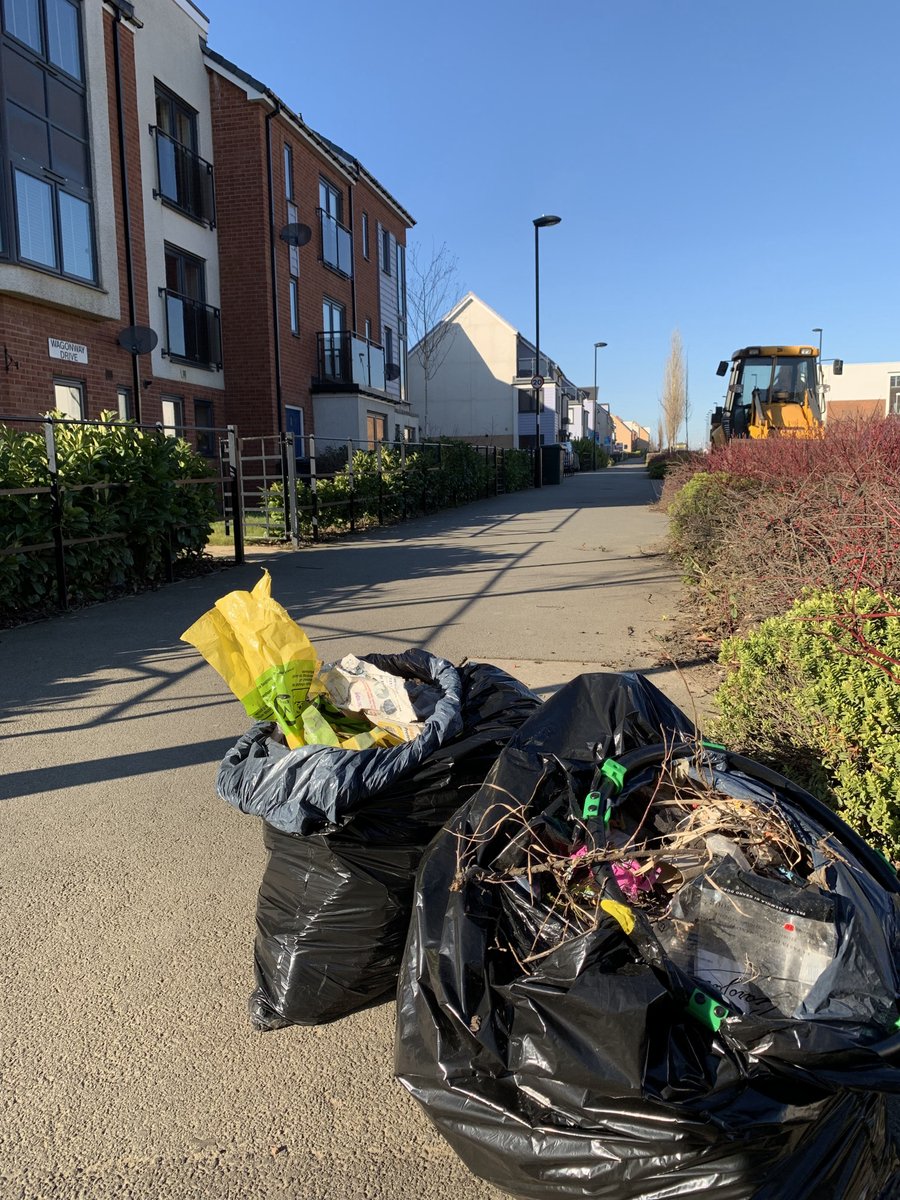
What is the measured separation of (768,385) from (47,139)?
1487 cm

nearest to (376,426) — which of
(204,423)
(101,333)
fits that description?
(204,423)

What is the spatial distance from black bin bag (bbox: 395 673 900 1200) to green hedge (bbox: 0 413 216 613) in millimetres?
6786

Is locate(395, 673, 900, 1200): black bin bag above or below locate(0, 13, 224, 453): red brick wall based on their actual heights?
below

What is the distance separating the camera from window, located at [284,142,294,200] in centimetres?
2069

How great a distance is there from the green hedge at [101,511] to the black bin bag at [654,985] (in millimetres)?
6786

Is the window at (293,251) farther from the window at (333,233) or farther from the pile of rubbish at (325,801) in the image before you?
the pile of rubbish at (325,801)

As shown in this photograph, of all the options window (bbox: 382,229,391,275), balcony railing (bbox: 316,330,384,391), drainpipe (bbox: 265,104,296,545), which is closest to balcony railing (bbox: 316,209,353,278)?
balcony railing (bbox: 316,330,384,391)

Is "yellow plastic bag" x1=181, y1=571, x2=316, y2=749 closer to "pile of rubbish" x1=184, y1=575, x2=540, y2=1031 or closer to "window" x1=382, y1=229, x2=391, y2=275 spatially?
"pile of rubbish" x1=184, y1=575, x2=540, y2=1031

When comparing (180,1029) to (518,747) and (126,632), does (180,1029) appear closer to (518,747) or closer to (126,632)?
(518,747)

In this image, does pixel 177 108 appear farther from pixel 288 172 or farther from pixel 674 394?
pixel 674 394

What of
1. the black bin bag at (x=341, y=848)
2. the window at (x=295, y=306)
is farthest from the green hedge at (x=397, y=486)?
the black bin bag at (x=341, y=848)

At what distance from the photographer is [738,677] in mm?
3480

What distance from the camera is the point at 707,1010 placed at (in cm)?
164

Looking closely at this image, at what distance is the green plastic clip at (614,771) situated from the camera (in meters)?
2.14
